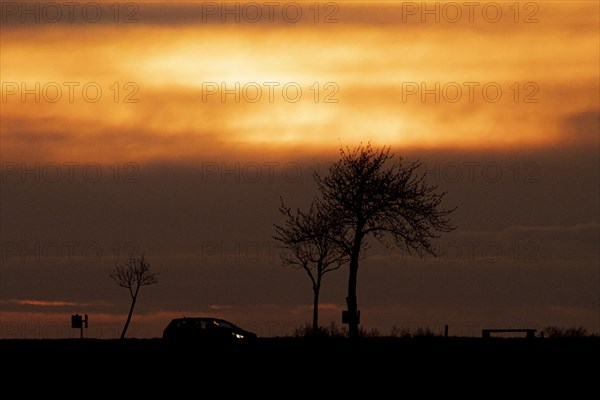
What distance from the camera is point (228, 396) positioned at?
36.4 meters

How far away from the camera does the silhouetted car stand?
66.0 m

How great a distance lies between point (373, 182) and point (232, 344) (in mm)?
17498

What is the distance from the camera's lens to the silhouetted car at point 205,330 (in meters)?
66.0

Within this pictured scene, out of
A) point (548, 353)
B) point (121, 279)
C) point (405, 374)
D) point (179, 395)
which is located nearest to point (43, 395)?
point (179, 395)

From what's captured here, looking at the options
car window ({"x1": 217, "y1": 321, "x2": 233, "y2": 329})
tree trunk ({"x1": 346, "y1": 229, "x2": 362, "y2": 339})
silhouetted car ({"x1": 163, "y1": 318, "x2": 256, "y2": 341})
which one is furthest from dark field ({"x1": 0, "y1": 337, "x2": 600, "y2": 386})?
tree trunk ({"x1": 346, "y1": 229, "x2": 362, "y2": 339})

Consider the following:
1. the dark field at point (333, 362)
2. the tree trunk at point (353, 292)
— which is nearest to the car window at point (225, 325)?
the dark field at point (333, 362)

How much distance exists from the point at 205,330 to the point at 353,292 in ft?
31.8

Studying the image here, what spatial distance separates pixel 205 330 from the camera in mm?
66438

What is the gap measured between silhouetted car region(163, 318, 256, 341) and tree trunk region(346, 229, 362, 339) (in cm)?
653

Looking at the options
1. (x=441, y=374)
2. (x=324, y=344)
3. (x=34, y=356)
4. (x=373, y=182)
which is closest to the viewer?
(x=441, y=374)

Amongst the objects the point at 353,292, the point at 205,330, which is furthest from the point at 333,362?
the point at 353,292

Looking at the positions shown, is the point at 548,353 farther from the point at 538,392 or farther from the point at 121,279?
the point at 121,279

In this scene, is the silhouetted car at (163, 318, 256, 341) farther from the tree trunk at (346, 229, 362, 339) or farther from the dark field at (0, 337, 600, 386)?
the tree trunk at (346, 229, 362, 339)

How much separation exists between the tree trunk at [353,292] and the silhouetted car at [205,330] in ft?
21.4
